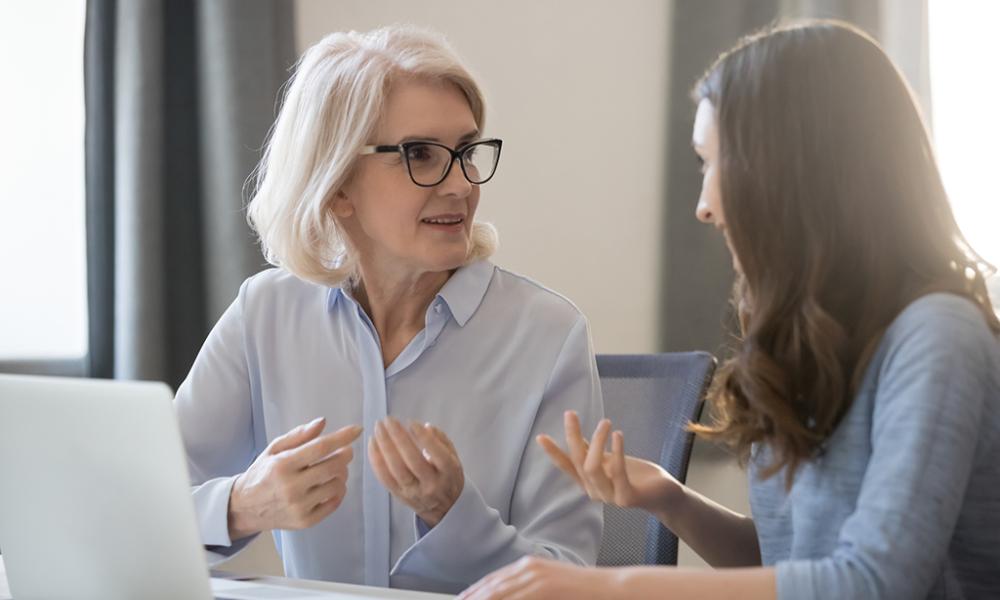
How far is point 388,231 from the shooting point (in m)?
1.57

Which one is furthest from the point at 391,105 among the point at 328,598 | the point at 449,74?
the point at 328,598

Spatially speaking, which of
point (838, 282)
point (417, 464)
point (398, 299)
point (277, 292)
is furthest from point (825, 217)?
point (277, 292)

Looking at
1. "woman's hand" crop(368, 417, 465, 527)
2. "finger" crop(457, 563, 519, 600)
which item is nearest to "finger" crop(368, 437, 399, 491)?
"woman's hand" crop(368, 417, 465, 527)

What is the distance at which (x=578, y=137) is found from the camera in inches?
104

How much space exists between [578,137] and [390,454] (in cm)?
157

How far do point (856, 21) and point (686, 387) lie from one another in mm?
1181

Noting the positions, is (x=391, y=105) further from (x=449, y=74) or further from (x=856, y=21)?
(x=856, y=21)

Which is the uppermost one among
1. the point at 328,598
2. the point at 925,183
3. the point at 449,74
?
the point at 449,74

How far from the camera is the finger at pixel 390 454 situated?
121cm

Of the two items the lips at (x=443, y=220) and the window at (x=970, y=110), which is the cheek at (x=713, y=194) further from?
the window at (x=970, y=110)

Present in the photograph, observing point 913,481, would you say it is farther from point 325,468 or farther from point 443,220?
point 443,220

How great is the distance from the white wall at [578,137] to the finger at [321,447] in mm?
1511

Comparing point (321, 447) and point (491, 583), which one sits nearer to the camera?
point (491, 583)

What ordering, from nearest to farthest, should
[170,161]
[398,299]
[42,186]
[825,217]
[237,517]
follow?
[825,217] < [237,517] < [398,299] < [42,186] < [170,161]
